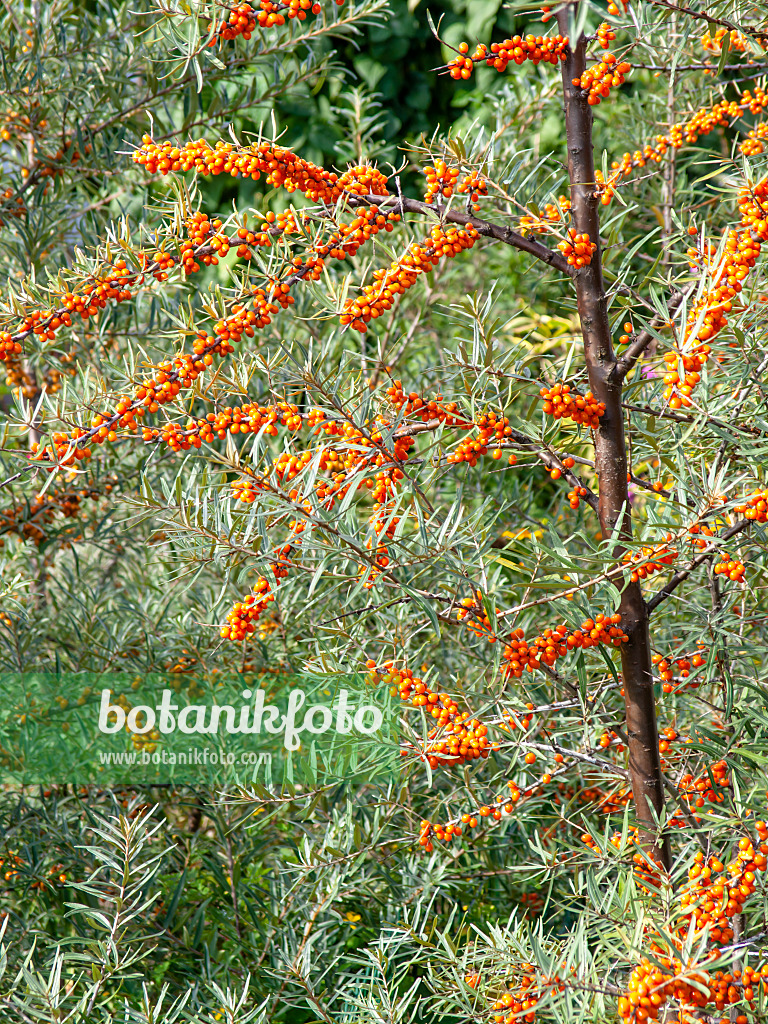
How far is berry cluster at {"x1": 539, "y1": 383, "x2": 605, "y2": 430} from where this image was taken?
804mm

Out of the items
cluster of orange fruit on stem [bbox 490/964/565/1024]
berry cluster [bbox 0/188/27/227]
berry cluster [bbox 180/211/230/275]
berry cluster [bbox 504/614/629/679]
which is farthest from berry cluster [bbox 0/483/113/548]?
cluster of orange fruit on stem [bbox 490/964/565/1024]

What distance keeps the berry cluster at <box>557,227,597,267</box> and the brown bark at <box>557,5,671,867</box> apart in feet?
0.07

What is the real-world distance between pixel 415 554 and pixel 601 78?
0.48 meters

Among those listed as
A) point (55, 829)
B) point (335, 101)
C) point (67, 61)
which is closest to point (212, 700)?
point (55, 829)

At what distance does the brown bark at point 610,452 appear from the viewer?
2.74ft

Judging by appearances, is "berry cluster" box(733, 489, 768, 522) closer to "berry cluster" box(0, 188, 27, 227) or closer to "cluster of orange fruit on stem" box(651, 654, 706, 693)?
"cluster of orange fruit on stem" box(651, 654, 706, 693)

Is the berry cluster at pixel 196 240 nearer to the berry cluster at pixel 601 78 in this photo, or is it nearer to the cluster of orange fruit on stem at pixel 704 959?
the berry cluster at pixel 601 78

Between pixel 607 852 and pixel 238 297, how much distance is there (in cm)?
68

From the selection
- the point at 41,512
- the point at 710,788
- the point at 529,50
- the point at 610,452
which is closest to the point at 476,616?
the point at 610,452

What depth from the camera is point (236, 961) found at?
49.9 inches

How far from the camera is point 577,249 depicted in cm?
82

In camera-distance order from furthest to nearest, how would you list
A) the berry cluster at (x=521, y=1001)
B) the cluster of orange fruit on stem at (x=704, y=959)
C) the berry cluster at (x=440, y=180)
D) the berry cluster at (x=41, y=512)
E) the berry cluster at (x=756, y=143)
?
1. the berry cluster at (x=41, y=512)
2. the berry cluster at (x=756, y=143)
3. the berry cluster at (x=440, y=180)
4. the berry cluster at (x=521, y=1001)
5. the cluster of orange fruit on stem at (x=704, y=959)

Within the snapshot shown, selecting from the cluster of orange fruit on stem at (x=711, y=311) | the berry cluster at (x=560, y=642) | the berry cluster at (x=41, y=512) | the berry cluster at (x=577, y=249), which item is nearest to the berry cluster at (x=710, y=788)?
the berry cluster at (x=560, y=642)

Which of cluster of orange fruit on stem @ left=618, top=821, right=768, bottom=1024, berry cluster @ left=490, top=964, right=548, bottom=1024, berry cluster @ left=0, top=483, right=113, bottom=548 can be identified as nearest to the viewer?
cluster of orange fruit on stem @ left=618, top=821, right=768, bottom=1024
